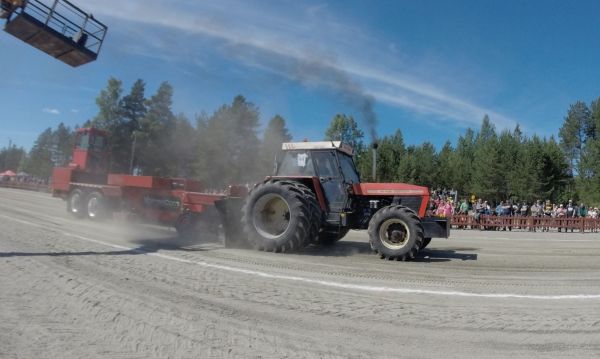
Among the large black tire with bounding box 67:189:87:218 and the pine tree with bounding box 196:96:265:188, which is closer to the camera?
the large black tire with bounding box 67:189:87:218

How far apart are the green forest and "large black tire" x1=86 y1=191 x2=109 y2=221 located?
4295 mm

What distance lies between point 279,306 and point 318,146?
4815mm

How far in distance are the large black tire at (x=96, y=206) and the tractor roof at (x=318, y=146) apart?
6930 millimetres

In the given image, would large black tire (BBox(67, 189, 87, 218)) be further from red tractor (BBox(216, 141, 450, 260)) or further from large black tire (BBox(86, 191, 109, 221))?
red tractor (BBox(216, 141, 450, 260))

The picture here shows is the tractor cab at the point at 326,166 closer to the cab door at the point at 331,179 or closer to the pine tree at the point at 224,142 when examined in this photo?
the cab door at the point at 331,179

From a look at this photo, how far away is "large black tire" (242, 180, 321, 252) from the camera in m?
8.12

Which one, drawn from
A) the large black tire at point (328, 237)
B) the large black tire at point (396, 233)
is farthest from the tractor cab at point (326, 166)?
the large black tire at point (328, 237)

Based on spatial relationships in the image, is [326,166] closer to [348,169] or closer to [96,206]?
[348,169]

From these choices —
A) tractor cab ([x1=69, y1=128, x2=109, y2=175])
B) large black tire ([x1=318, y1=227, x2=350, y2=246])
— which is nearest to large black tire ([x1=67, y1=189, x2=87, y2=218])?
tractor cab ([x1=69, y1=128, x2=109, y2=175])

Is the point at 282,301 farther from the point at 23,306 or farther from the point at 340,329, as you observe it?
the point at 23,306

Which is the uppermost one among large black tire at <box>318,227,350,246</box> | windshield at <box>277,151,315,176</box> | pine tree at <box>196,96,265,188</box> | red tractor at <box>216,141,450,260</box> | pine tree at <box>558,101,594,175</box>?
pine tree at <box>558,101,594,175</box>

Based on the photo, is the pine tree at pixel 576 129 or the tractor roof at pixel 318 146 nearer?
the tractor roof at pixel 318 146

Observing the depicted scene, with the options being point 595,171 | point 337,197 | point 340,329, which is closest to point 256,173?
point 337,197

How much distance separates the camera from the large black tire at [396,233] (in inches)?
300
